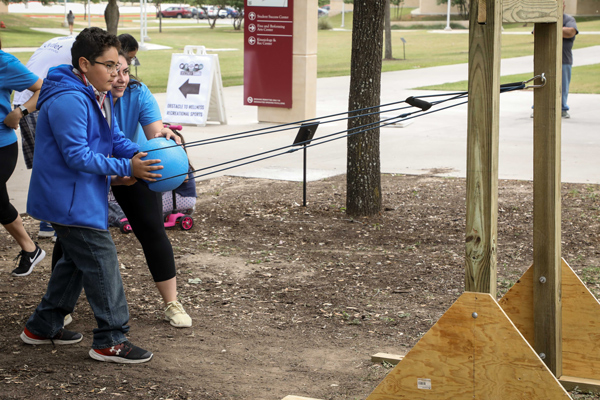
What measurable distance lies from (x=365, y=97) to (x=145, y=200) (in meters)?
3.24

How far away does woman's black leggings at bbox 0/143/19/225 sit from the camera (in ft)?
16.5

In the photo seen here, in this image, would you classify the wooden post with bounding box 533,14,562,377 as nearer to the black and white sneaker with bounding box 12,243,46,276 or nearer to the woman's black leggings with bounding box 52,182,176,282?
the woman's black leggings with bounding box 52,182,176,282

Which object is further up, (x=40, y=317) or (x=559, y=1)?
(x=559, y=1)

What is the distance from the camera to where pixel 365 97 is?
6836mm

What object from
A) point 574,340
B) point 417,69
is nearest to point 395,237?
point 574,340

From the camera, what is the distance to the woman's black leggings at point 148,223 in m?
4.11

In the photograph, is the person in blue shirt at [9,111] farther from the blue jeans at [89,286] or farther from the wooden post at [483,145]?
the wooden post at [483,145]

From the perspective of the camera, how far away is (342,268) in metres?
5.59

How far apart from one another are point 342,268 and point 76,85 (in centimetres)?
269

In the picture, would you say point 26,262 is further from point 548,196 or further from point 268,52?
point 268,52

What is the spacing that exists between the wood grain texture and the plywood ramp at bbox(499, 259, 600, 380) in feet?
4.00

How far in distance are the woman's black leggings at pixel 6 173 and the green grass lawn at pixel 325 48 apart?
44.5 ft

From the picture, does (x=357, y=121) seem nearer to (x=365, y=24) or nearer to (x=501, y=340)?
(x=365, y=24)


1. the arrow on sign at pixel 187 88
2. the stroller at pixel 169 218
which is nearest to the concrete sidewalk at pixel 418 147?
the arrow on sign at pixel 187 88
